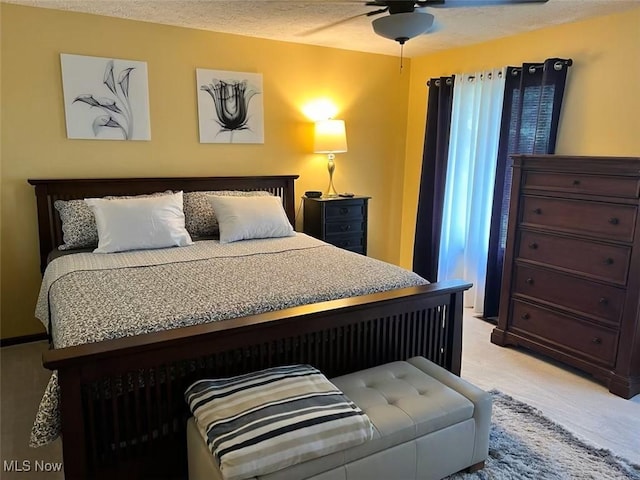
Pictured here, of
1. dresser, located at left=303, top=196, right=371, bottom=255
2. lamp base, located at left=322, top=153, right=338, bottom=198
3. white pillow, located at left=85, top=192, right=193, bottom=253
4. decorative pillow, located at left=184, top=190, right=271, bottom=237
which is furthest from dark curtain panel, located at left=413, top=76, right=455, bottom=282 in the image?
white pillow, located at left=85, top=192, right=193, bottom=253

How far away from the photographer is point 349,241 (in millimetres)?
4281

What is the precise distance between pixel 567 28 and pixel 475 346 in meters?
2.41

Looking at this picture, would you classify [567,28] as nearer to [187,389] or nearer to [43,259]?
[187,389]

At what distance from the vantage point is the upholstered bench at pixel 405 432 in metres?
1.63

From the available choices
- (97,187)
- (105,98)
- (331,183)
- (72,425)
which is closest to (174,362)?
(72,425)

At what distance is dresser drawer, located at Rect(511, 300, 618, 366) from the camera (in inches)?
110

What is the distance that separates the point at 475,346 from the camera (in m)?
3.41

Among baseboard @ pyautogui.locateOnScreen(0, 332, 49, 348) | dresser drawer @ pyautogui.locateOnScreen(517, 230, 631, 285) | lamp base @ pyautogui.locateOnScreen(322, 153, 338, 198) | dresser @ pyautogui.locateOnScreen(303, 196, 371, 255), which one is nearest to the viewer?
dresser drawer @ pyautogui.locateOnScreen(517, 230, 631, 285)

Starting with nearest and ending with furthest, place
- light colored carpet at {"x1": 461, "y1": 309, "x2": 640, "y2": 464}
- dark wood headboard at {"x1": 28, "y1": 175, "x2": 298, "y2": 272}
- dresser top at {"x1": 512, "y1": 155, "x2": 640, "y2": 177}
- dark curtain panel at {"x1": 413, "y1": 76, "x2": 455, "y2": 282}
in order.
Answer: light colored carpet at {"x1": 461, "y1": 309, "x2": 640, "y2": 464}
dresser top at {"x1": 512, "y1": 155, "x2": 640, "y2": 177}
dark wood headboard at {"x1": 28, "y1": 175, "x2": 298, "y2": 272}
dark curtain panel at {"x1": 413, "y1": 76, "x2": 455, "y2": 282}

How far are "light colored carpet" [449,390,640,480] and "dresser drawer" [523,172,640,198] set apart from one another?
1350 millimetres

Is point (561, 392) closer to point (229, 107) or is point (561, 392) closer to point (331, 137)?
point (331, 137)

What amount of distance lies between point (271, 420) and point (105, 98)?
283 centimetres

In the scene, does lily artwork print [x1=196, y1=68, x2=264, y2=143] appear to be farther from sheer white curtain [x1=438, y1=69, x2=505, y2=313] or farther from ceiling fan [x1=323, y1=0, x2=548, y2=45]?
sheer white curtain [x1=438, y1=69, x2=505, y2=313]

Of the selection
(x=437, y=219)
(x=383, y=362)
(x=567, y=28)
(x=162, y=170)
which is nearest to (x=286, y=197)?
(x=162, y=170)
